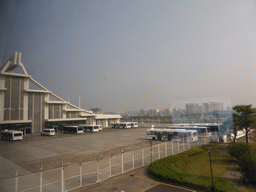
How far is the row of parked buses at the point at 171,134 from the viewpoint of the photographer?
23.6 ft

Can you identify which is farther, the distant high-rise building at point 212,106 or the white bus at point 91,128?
the white bus at point 91,128

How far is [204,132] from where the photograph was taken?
717cm

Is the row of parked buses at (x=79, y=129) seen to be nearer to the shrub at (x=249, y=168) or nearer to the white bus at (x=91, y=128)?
the white bus at (x=91, y=128)

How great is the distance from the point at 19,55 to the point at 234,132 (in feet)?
10.3

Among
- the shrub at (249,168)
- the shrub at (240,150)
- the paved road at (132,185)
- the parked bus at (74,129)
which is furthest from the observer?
the parked bus at (74,129)

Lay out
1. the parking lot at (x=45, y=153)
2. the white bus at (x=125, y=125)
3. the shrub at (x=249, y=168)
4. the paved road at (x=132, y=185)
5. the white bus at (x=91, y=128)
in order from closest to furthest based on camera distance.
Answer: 1. the shrub at (x=249, y=168)
2. the paved road at (x=132, y=185)
3. the parking lot at (x=45, y=153)
4. the white bus at (x=91, y=128)
5. the white bus at (x=125, y=125)

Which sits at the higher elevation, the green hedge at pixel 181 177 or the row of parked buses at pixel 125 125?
the green hedge at pixel 181 177

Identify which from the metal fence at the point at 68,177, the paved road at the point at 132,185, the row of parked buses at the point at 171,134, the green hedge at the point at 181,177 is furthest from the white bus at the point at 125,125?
the paved road at the point at 132,185

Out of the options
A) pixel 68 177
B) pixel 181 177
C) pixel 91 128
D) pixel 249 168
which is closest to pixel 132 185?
pixel 181 177

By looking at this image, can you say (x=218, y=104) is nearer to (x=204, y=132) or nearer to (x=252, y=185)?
(x=252, y=185)

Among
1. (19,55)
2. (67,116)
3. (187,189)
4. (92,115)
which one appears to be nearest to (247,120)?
(187,189)

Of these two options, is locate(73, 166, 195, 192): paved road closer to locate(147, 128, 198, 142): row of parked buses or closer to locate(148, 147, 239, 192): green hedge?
locate(148, 147, 239, 192): green hedge

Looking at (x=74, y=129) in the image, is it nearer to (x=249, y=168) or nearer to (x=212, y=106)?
(x=212, y=106)

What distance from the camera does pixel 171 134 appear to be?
8258 mm
